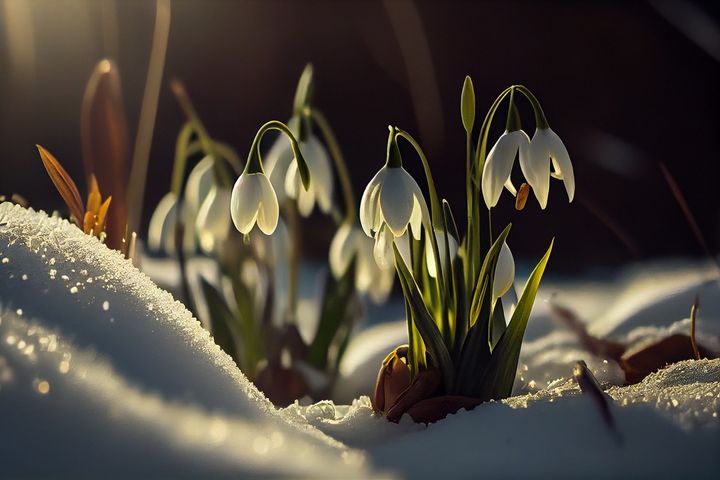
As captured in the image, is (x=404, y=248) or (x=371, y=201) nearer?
(x=371, y=201)

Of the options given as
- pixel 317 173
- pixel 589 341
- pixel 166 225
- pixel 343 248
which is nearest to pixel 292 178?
pixel 317 173

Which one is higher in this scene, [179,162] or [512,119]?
[179,162]

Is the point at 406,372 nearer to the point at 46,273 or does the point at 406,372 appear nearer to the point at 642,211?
the point at 46,273

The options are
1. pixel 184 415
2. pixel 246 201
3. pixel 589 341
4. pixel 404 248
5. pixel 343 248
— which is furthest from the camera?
pixel 343 248

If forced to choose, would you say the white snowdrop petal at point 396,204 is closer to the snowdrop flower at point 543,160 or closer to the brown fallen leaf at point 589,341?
the snowdrop flower at point 543,160

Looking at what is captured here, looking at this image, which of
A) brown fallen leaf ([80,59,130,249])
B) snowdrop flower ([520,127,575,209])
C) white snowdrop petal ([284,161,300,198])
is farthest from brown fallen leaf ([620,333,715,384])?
brown fallen leaf ([80,59,130,249])

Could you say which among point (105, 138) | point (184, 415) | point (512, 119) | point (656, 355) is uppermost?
point (105, 138)

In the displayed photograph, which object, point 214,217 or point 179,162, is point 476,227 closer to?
point 214,217

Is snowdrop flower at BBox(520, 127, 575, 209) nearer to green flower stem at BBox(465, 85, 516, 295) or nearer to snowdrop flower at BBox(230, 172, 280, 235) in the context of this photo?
green flower stem at BBox(465, 85, 516, 295)

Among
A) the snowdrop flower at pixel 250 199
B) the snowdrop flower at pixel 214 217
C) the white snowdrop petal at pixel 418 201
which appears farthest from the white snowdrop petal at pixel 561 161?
the snowdrop flower at pixel 214 217
